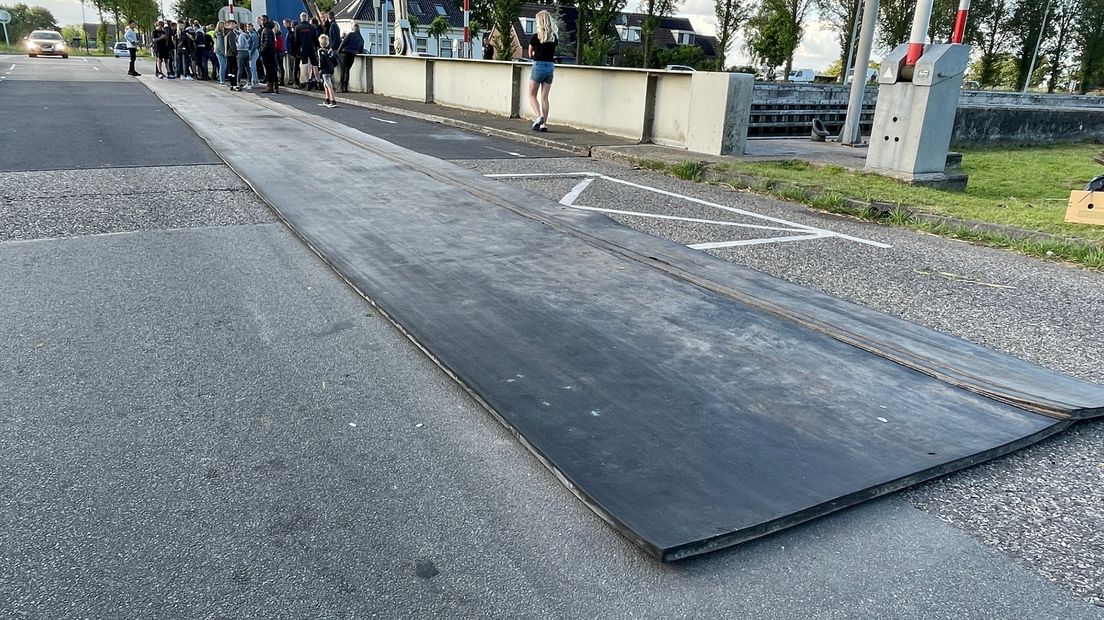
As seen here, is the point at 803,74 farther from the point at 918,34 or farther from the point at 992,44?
the point at 918,34

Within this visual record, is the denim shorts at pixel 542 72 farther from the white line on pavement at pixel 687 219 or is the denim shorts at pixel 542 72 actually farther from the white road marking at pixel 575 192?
the white line on pavement at pixel 687 219

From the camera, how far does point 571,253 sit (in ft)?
18.3

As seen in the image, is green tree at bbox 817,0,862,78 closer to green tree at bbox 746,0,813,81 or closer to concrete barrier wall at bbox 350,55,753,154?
green tree at bbox 746,0,813,81

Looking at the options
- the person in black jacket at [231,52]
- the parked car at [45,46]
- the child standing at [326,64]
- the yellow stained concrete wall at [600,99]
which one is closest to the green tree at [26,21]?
the parked car at [45,46]

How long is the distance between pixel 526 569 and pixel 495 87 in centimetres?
1507

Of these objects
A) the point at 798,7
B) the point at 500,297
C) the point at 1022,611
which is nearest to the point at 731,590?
the point at 1022,611

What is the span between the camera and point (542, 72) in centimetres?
1265

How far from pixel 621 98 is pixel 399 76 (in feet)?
33.6

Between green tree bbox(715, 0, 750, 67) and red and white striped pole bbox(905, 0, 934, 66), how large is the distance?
42.2 meters

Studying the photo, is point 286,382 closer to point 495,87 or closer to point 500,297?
point 500,297

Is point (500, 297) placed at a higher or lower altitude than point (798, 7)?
lower

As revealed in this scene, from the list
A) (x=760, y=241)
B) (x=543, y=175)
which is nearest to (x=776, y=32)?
(x=543, y=175)

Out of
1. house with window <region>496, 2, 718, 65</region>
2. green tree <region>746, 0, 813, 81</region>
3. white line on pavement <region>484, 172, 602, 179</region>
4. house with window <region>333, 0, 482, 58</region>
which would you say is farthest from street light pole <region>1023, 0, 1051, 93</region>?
house with window <region>333, 0, 482, 58</region>

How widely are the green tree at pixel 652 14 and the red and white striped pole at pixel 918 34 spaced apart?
35.6 meters
